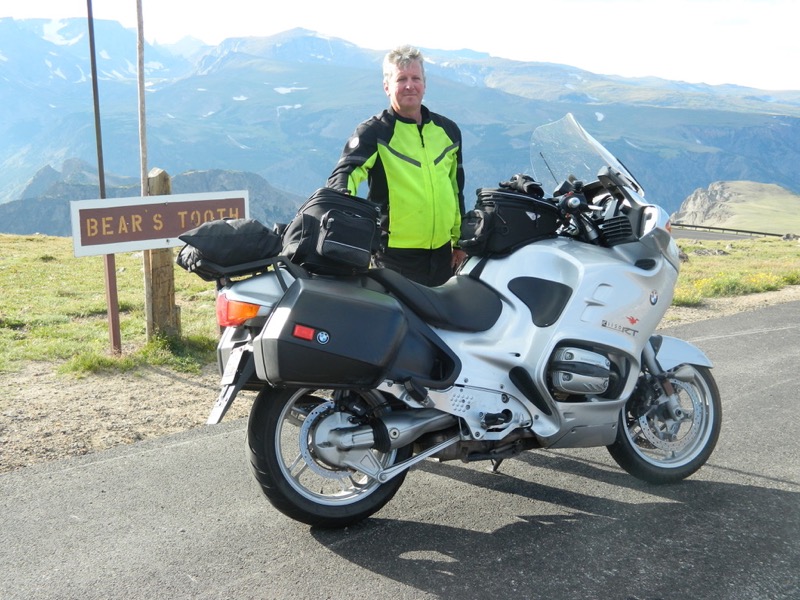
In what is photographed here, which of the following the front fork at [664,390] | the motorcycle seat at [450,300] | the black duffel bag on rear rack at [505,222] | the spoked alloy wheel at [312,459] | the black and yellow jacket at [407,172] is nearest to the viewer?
the spoked alloy wheel at [312,459]

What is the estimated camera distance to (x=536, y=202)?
13.6 ft

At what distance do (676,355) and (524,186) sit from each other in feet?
4.22

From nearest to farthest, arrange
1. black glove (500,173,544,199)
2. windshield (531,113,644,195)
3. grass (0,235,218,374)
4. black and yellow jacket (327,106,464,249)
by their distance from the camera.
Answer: black glove (500,173,544,199) → windshield (531,113,644,195) → black and yellow jacket (327,106,464,249) → grass (0,235,218,374)

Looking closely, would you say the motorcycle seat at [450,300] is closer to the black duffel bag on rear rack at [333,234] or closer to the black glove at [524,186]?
the black duffel bag on rear rack at [333,234]

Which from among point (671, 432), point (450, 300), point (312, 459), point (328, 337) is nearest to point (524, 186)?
point (450, 300)

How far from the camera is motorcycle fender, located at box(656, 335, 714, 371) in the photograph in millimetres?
4453

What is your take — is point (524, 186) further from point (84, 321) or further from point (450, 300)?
point (84, 321)

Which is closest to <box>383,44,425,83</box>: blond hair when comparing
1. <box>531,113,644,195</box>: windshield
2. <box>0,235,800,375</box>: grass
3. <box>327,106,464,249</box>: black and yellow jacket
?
<box>327,106,464,249</box>: black and yellow jacket

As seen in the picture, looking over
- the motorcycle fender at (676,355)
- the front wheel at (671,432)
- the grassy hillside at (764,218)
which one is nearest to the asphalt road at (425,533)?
the front wheel at (671,432)

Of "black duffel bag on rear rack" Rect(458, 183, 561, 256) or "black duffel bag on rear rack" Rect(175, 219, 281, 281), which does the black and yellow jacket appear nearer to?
"black duffel bag on rear rack" Rect(458, 183, 561, 256)

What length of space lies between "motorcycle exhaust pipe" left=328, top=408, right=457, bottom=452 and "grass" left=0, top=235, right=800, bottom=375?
3.64 metres

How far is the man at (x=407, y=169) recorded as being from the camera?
4707 mm

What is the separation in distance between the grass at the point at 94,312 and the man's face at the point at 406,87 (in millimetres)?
3354

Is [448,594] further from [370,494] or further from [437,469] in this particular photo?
[437,469]
